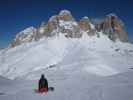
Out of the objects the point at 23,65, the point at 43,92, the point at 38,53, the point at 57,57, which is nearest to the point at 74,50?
the point at 57,57

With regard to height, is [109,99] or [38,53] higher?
[38,53]

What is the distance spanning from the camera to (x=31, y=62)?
174875 millimetres

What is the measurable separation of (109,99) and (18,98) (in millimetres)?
5597

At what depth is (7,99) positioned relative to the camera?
13820mm

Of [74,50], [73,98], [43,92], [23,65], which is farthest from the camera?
[74,50]

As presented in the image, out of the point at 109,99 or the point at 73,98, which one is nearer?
the point at 109,99

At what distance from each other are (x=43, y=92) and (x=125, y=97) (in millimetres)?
6739

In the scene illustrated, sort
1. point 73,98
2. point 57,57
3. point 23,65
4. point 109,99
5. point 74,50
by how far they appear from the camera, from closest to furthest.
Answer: point 109,99 < point 73,98 < point 23,65 < point 57,57 < point 74,50

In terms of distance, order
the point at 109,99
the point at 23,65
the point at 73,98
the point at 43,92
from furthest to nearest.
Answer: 1. the point at 23,65
2. the point at 43,92
3. the point at 73,98
4. the point at 109,99

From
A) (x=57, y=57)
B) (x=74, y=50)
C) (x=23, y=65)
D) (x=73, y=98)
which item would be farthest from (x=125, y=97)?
(x=74, y=50)

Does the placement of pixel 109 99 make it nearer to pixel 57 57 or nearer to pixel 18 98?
pixel 18 98

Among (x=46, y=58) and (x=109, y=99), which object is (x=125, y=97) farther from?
(x=46, y=58)

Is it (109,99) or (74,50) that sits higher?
(74,50)

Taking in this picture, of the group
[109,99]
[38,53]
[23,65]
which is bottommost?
[109,99]
